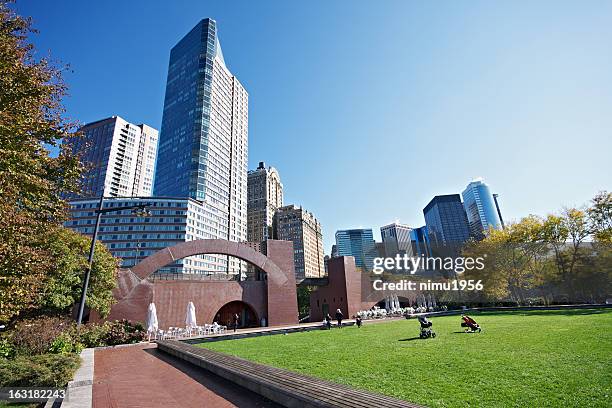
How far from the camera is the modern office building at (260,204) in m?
131

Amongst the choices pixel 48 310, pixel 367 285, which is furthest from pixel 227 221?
pixel 48 310

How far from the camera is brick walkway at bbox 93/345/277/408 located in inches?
249

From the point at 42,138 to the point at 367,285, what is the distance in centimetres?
4031

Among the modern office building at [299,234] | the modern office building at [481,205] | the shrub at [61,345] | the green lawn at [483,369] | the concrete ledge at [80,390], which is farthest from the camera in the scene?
the modern office building at [481,205]

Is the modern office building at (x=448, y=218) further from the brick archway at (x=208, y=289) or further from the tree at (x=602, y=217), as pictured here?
the brick archway at (x=208, y=289)


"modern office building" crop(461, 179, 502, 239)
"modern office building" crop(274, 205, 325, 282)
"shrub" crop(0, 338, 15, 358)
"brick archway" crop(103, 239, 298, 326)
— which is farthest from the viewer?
"modern office building" crop(461, 179, 502, 239)

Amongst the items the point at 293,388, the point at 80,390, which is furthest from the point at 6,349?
the point at 293,388

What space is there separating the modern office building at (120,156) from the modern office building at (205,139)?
2734cm

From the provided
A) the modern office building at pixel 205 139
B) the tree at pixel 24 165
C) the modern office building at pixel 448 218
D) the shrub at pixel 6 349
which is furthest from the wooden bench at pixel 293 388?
the modern office building at pixel 448 218

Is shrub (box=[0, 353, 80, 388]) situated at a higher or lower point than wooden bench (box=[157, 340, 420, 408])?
higher

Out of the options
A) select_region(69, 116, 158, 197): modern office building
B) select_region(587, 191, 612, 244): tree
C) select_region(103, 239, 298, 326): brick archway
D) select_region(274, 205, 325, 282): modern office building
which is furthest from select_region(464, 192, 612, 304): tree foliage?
select_region(69, 116, 158, 197): modern office building

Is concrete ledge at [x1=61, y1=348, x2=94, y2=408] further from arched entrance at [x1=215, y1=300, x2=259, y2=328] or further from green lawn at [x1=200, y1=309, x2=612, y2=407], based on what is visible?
arched entrance at [x1=215, y1=300, x2=259, y2=328]

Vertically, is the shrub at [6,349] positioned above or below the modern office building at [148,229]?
below

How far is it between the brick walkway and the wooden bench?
25cm
